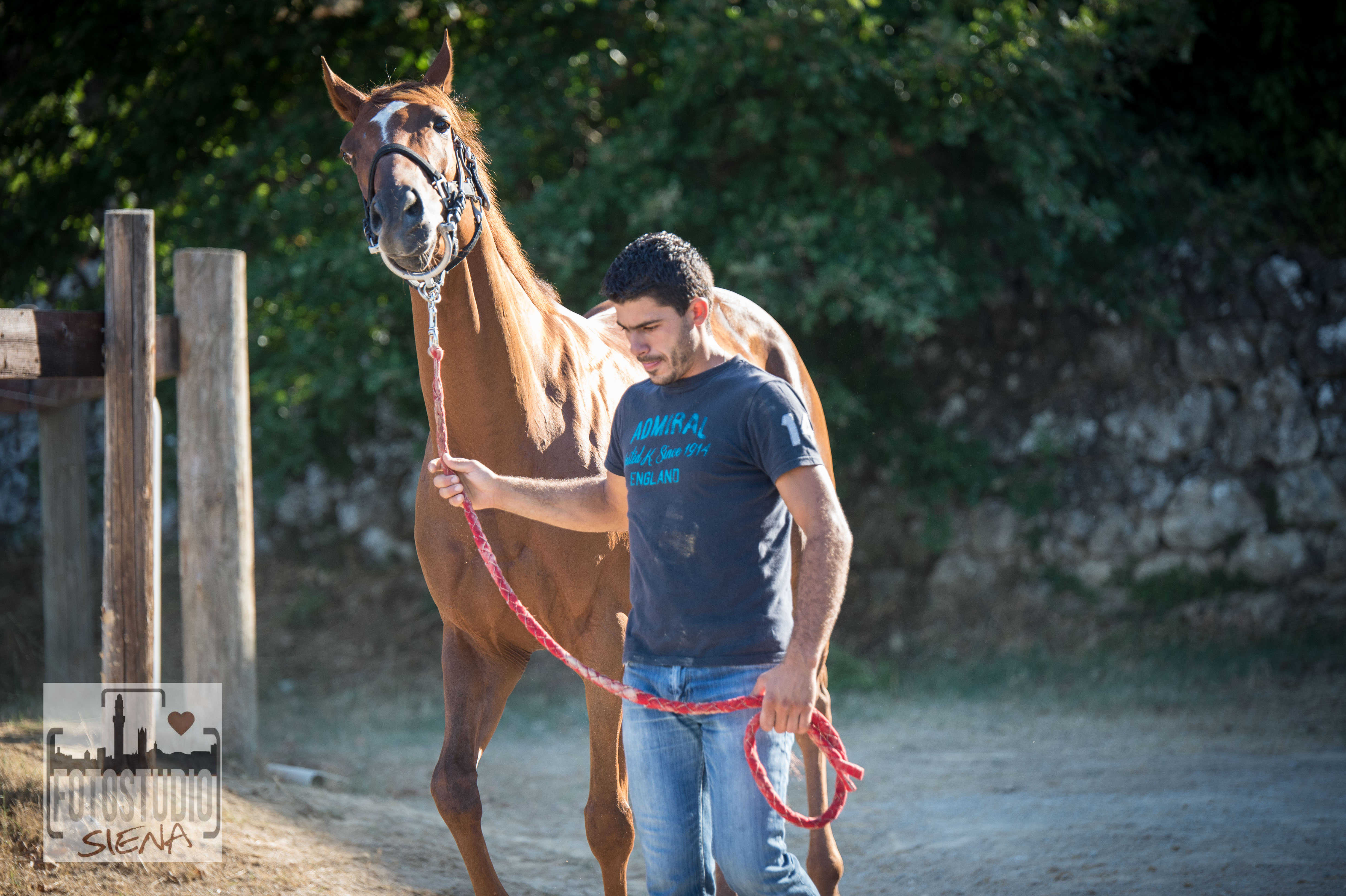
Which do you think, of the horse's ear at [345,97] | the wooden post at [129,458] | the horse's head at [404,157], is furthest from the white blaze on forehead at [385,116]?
the wooden post at [129,458]

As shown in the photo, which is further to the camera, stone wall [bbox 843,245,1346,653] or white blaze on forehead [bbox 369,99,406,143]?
stone wall [bbox 843,245,1346,653]

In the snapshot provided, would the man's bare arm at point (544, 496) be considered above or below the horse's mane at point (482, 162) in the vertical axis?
below

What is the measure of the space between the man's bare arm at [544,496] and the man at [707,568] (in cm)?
25

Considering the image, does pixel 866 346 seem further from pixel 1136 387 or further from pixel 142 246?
pixel 142 246

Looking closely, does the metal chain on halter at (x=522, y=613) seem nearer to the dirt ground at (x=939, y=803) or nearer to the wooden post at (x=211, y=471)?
the dirt ground at (x=939, y=803)

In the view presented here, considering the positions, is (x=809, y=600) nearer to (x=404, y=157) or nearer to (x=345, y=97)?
(x=404, y=157)

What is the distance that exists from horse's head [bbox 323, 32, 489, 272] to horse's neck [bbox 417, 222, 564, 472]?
5.5 inches

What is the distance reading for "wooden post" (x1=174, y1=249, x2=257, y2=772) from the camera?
14.1ft

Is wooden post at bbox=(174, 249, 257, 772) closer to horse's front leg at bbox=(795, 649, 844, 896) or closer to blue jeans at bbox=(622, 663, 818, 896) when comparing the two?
horse's front leg at bbox=(795, 649, 844, 896)

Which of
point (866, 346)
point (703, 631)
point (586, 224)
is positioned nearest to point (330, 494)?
point (586, 224)

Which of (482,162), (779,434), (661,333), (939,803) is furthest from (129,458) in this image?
(939,803)

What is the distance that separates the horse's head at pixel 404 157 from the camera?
2488 millimetres

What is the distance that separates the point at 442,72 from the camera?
3.12m

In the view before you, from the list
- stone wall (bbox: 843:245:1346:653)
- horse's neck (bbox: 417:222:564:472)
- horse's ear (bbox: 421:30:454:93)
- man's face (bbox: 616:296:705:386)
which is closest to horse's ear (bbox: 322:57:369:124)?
horse's ear (bbox: 421:30:454:93)
